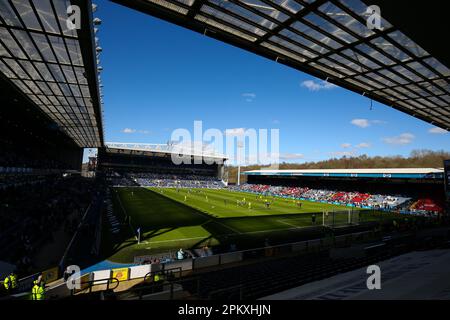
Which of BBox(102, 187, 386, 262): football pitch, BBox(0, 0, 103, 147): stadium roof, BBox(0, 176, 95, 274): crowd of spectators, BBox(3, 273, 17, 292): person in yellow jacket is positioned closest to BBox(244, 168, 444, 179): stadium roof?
BBox(102, 187, 386, 262): football pitch

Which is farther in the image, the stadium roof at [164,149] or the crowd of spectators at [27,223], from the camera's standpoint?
the stadium roof at [164,149]

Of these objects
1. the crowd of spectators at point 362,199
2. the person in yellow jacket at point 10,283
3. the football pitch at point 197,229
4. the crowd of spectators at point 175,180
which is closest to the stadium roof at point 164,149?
the crowd of spectators at point 175,180

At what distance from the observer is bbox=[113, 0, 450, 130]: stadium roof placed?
654 cm

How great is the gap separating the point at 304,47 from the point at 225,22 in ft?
10.2

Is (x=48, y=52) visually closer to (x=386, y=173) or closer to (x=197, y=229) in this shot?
(x=197, y=229)

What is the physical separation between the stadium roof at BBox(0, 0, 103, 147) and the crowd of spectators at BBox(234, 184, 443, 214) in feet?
154

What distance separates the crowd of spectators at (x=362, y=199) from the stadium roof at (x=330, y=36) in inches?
1547

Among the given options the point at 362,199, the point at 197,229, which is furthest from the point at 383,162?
the point at 197,229

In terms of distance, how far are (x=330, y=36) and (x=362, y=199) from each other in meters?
52.0

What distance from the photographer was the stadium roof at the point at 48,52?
949 centimetres

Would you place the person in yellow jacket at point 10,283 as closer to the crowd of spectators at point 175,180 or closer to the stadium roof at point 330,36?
the stadium roof at point 330,36

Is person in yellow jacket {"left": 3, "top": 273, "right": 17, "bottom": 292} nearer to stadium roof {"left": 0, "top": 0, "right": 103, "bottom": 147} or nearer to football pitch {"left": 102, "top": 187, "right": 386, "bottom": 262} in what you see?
football pitch {"left": 102, "top": 187, "right": 386, "bottom": 262}

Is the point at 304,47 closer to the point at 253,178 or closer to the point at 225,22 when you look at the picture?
the point at 225,22

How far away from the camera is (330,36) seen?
8203 millimetres
